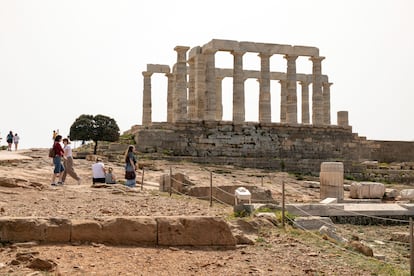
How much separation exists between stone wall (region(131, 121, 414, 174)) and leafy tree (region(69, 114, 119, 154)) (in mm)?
1773

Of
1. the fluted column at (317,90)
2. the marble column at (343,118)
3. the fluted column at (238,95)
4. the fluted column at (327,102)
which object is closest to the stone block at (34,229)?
the fluted column at (238,95)

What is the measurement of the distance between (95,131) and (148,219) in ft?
86.6

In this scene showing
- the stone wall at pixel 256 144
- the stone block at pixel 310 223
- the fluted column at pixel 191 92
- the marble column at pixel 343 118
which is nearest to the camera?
the stone block at pixel 310 223

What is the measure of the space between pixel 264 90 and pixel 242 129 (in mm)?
4655

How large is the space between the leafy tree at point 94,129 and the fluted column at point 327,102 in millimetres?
21932

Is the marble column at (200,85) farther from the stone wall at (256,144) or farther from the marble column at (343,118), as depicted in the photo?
the marble column at (343,118)

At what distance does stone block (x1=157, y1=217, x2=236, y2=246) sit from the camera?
8547 mm

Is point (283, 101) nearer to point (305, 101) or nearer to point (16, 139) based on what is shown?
point (305, 101)

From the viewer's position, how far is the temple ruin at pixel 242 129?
35250 mm

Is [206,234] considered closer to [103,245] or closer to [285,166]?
[103,245]

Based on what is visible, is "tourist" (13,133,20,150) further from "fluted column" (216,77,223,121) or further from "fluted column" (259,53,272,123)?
"fluted column" (259,53,272,123)

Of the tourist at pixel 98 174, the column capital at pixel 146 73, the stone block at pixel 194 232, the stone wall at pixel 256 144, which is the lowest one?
the stone block at pixel 194 232

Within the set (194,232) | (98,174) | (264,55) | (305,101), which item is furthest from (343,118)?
(194,232)

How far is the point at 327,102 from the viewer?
49250 millimetres
